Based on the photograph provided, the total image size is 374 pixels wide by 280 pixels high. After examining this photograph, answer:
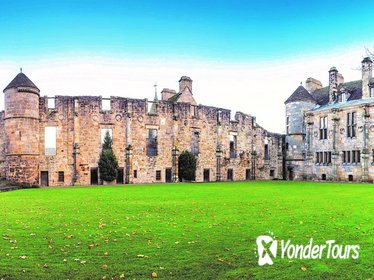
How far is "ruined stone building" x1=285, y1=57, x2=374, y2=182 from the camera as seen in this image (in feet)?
125

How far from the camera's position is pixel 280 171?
47.6m

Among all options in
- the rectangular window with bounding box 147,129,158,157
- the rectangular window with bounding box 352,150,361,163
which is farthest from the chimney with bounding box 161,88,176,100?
the rectangular window with bounding box 352,150,361,163

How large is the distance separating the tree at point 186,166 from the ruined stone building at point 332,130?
48.7 ft

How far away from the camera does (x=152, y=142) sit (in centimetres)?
3759

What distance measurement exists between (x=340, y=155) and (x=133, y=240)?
37.3 metres

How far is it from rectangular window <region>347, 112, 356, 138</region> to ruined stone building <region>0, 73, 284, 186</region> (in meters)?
0.83

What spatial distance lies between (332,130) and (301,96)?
6.31 meters

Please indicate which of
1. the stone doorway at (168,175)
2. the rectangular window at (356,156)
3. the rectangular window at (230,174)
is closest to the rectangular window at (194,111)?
the stone doorway at (168,175)

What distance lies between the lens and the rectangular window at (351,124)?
129 ft

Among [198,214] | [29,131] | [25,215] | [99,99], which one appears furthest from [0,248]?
[99,99]

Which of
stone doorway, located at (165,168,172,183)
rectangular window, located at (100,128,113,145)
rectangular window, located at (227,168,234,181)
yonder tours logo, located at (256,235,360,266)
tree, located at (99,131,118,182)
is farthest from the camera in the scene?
rectangular window, located at (227,168,234,181)

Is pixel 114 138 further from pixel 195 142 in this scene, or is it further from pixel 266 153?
pixel 266 153

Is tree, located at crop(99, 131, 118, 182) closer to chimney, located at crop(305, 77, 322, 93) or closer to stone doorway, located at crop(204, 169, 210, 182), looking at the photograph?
stone doorway, located at crop(204, 169, 210, 182)

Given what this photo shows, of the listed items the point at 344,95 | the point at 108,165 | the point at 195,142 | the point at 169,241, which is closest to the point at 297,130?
the point at 344,95
